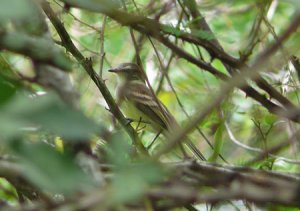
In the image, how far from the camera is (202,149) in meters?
5.38

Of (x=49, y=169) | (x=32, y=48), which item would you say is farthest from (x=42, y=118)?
(x=32, y=48)

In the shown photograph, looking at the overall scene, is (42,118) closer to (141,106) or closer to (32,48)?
(32,48)

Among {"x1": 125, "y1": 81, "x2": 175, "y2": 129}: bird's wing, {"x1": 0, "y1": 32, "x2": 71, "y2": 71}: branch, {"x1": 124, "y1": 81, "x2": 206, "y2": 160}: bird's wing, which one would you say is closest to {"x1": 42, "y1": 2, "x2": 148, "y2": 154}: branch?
{"x1": 0, "y1": 32, "x2": 71, "y2": 71}: branch

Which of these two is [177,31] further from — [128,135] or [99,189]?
[99,189]

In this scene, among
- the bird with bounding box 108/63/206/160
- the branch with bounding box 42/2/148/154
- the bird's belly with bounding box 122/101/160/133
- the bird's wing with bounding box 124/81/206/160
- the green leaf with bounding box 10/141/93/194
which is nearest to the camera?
the green leaf with bounding box 10/141/93/194

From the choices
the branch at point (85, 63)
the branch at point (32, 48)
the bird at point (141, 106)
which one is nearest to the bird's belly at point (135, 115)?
the bird at point (141, 106)

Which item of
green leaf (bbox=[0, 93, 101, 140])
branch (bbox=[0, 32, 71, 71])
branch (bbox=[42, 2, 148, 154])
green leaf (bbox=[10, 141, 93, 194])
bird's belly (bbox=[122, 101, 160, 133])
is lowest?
green leaf (bbox=[10, 141, 93, 194])

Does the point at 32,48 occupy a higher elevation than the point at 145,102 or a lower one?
lower

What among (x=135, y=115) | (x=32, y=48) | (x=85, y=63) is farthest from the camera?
(x=135, y=115)

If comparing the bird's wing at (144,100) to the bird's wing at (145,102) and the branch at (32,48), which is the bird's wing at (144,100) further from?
the branch at (32,48)

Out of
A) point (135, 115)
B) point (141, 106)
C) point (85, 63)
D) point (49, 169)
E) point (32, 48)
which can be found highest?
point (141, 106)

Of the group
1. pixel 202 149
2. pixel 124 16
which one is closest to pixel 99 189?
pixel 124 16

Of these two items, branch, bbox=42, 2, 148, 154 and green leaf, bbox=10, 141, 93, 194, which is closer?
green leaf, bbox=10, 141, 93, 194

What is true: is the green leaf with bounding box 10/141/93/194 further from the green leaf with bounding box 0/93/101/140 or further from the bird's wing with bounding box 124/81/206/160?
the bird's wing with bounding box 124/81/206/160
